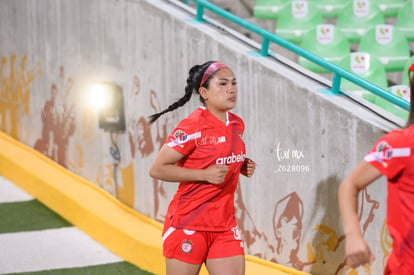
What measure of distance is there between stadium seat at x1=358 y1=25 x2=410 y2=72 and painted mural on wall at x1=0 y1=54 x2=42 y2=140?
3290 millimetres

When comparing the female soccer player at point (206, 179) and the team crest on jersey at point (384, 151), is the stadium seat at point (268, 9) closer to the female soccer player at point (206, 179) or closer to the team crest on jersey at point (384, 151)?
the female soccer player at point (206, 179)

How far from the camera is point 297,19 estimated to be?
30.2ft

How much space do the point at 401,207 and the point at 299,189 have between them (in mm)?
2634

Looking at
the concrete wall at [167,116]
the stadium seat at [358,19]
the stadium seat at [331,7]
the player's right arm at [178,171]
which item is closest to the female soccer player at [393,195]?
the player's right arm at [178,171]

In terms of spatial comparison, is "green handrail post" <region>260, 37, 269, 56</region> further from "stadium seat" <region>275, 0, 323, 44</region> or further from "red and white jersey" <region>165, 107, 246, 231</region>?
"stadium seat" <region>275, 0, 323, 44</region>

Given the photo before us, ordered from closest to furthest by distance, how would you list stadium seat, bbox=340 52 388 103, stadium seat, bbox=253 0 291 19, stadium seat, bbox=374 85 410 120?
1. stadium seat, bbox=374 85 410 120
2. stadium seat, bbox=340 52 388 103
3. stadium seat, bbox=253 0 291 19

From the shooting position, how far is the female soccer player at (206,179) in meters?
4.66

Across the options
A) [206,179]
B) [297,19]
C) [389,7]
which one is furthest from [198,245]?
[389,7]

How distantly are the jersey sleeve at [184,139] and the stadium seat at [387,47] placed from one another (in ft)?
13.9

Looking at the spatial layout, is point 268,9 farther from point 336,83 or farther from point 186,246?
point 186,246

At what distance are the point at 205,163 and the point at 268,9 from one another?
5098 mm

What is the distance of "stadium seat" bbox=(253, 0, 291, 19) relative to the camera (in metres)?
9.52

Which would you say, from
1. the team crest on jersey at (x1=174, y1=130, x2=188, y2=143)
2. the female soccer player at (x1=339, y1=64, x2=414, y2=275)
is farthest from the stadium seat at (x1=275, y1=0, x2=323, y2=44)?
the female soccer player at (x1=339, y1=64, x2=414, y2=275)

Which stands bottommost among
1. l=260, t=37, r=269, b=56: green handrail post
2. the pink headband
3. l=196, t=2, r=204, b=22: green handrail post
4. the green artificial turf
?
the green artificial turf
